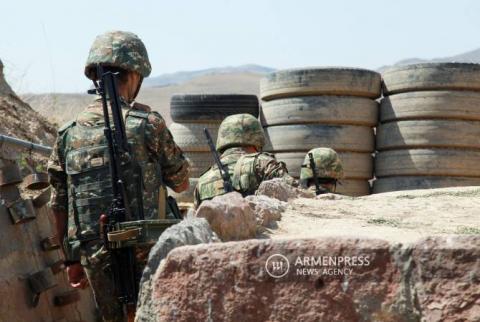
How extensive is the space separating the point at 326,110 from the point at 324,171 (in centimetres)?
103

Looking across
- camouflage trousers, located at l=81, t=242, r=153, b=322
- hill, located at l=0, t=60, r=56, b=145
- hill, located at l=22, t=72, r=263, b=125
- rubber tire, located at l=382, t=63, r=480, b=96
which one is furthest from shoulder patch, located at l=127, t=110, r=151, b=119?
hill, located at l=22, t=72, r=263, b=125

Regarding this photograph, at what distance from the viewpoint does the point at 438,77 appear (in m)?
8.40

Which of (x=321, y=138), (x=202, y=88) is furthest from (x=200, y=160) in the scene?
(x=202, y=88)

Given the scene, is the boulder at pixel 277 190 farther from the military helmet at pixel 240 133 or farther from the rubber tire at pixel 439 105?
the rubber tire at pixel 439 105

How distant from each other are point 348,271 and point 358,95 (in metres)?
6.51

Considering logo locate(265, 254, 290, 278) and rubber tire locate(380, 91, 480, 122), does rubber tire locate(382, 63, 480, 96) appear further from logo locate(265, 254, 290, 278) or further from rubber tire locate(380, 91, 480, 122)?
logo locate(265, 254, 290, 278)

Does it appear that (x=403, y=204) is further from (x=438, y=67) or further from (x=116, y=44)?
(x=438, y=67)

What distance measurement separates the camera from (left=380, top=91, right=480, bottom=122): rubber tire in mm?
8359

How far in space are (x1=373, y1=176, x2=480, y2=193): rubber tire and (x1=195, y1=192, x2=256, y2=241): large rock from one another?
544cm

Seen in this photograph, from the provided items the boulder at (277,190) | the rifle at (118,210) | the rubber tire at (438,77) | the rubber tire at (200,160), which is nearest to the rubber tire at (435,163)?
the rubber tire at (438,77)

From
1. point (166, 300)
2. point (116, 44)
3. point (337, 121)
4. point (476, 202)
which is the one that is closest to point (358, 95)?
point (337, 121)

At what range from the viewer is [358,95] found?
28.3 ft

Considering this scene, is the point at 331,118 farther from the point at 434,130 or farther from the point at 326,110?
the point at 434,130

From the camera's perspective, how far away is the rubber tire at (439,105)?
27.4 ft
